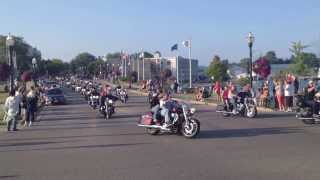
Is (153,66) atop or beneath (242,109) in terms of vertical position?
atop

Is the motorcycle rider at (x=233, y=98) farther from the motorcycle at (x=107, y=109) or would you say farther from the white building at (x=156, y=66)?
the white building at (x=156, y=66)

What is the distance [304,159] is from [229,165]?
1789 millimetres

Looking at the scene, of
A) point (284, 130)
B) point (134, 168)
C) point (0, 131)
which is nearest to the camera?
point (134, 168)

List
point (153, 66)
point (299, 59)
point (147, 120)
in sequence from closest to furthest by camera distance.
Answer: point (147, 120) < point (299, 59) < point (153, 66)

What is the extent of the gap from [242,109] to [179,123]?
383 inches

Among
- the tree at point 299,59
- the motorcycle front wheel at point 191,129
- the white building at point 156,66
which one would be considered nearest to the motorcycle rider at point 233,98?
the motorcycle front wheel at point 191,129

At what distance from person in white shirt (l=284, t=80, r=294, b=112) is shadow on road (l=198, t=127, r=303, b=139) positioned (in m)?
10.4

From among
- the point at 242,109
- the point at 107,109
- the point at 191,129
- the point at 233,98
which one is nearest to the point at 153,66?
the point at 107,109

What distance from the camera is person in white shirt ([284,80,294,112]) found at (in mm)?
31938

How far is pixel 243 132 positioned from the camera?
2081 centimetres

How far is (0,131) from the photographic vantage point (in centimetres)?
2481

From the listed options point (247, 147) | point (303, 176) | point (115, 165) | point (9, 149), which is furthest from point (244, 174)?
point (9, 149)

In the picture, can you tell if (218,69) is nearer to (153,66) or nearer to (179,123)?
(153,66)

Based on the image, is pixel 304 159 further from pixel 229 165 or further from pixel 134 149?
pixel 134 149
